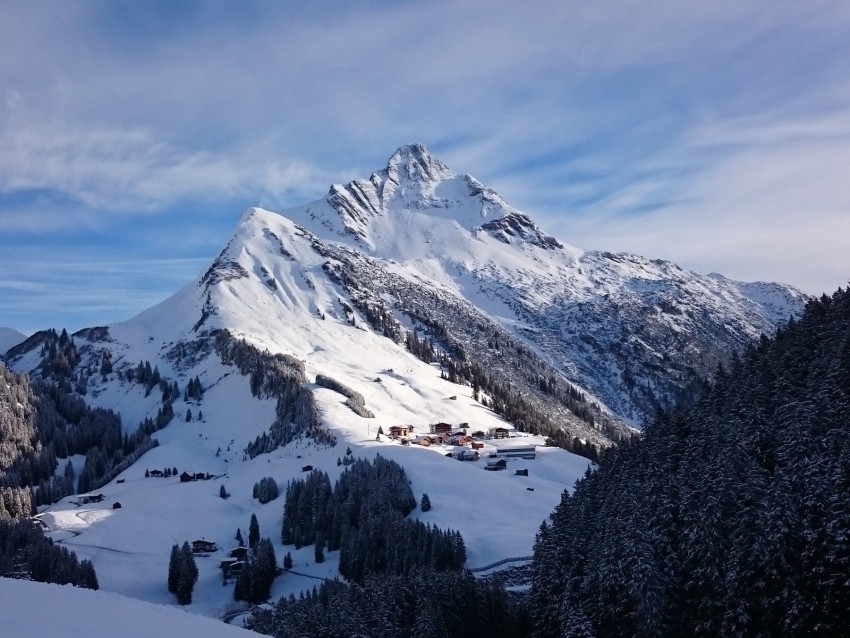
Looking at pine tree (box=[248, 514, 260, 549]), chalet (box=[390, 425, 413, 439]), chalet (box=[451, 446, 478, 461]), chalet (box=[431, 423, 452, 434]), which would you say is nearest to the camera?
pine tree (box=[248, 514, 260, 549])

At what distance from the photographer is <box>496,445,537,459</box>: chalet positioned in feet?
429

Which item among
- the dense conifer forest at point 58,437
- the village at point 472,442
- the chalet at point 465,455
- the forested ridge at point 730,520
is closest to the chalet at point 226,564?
the forested ridge at point 730,520

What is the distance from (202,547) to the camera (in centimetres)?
9512

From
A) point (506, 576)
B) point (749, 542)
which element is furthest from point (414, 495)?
point (749, 542)

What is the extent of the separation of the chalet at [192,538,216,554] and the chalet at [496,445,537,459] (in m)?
55.9

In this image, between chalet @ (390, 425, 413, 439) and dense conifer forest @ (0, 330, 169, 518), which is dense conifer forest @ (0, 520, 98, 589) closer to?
dense conifer forest @ (0, 330, 169, 518)

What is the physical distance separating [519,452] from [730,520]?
90658mm

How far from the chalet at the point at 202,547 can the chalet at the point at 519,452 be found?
55.9 meters

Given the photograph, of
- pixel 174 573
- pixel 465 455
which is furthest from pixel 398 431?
pixel 174 573

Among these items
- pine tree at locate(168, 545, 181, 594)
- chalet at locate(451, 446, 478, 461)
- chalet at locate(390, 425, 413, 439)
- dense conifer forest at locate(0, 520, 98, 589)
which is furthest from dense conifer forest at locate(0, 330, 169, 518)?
chalet at locate(451, 446, 478, 461)

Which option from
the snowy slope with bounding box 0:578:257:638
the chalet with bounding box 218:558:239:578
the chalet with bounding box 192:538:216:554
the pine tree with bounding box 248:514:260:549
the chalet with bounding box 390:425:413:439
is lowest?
the chalet with bounding box 218:558:239:578

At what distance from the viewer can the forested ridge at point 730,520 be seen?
3822 cm

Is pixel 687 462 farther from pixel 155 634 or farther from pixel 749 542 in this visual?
pixel 155 634

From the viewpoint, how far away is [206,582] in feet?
282
